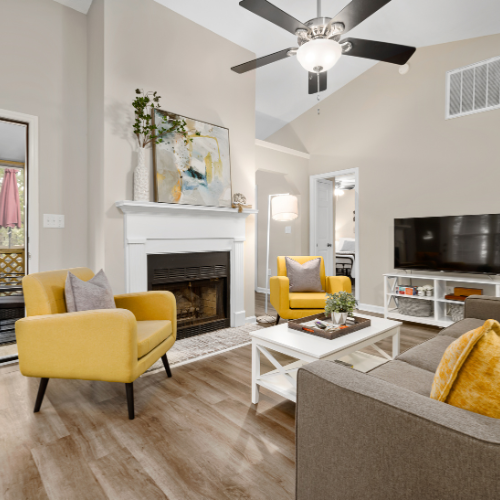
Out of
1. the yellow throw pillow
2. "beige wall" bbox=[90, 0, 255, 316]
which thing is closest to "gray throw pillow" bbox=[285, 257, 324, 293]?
"beige wall" bbox=[90, 0, 255, 316]

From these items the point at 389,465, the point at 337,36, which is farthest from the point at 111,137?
the point at 389,465

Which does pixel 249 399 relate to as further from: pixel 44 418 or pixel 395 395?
pixel 395 395

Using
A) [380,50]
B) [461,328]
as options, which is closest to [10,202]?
[380,50]

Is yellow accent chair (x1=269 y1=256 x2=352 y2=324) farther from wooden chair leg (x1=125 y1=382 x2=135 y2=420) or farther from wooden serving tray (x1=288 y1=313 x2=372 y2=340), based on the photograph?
wooden chair leg (x1=125 y1=382 x2=135 y2=420)

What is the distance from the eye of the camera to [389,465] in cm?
84

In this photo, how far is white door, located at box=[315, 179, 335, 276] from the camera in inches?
223

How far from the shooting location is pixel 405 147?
173 inches

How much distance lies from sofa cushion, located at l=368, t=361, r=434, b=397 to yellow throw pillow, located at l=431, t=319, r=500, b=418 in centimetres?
48

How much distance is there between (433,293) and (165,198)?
124 inches

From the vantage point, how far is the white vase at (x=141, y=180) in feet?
9.73

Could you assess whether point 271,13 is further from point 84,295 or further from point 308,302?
point 308,302

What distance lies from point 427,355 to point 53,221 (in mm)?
3073

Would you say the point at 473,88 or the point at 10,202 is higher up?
the point at 473,88

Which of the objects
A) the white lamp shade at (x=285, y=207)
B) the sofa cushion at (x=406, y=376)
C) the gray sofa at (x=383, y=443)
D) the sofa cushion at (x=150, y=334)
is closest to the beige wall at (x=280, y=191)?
the white lamp shade at (x=285, y=207)
